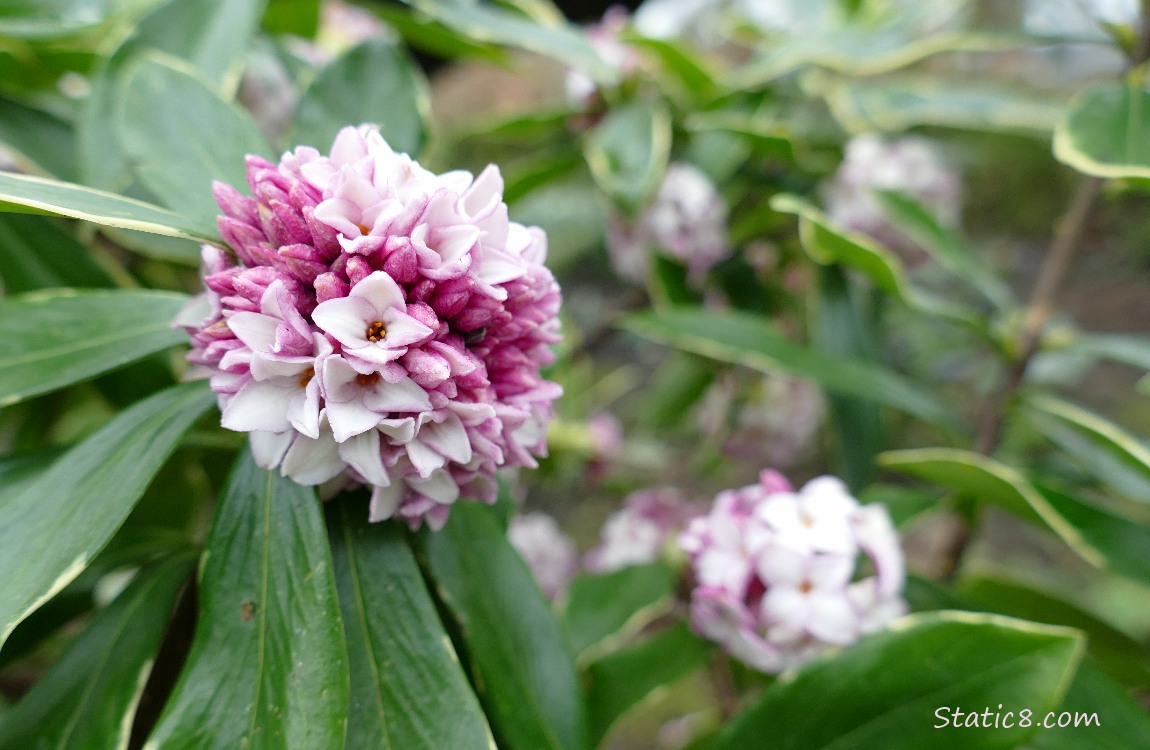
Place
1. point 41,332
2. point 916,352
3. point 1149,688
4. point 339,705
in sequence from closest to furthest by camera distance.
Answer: point 339,705 < point 41,332 < point 1149,688 < point 916,352

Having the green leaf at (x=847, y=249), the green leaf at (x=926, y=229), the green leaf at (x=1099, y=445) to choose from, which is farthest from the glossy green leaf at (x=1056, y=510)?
the green leaf at (x=926, y=229)

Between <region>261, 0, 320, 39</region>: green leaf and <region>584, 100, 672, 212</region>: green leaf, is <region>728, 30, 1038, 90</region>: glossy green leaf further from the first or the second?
<region>261, 0, 320, 39</region>: green leaf

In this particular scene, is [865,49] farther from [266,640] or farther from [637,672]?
[266,640]

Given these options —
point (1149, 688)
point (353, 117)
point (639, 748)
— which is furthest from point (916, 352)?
point (353, 117)

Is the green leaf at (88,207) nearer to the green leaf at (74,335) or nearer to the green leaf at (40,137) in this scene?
the green leaf at (74,335)

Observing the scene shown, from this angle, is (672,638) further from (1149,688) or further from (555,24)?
(555,24)

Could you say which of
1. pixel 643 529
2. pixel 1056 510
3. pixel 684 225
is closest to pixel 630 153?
pixel 684 225
